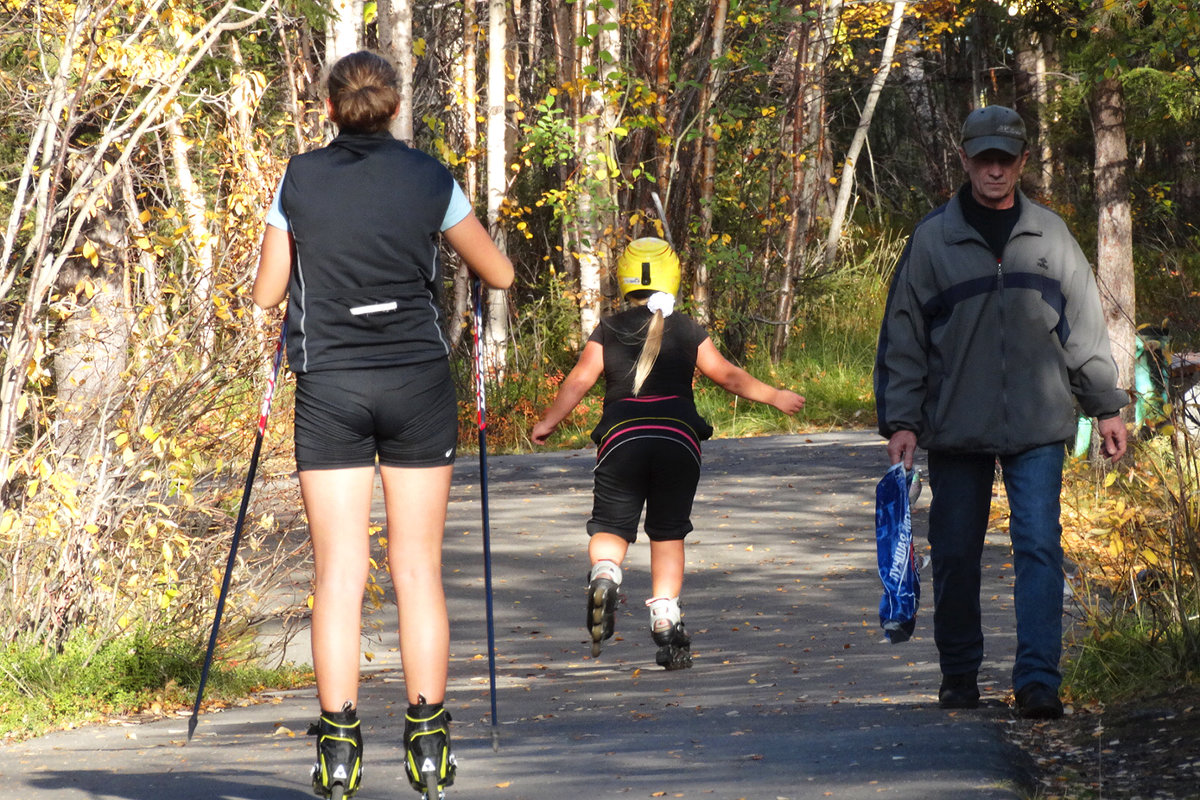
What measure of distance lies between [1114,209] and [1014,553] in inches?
406

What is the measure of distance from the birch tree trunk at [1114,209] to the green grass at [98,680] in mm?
9830

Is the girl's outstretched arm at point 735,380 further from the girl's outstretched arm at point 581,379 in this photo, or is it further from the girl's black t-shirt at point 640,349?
the girl's outstretched arm at point 581,379

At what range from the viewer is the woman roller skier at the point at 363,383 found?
426 centimetres

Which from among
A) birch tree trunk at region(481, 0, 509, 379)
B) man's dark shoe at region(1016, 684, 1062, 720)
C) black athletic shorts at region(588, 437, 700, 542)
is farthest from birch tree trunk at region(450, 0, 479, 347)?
man's dark shoe at region(1016, 684, 1062, 720)

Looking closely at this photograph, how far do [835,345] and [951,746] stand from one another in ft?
55.8

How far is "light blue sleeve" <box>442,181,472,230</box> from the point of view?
173 inches

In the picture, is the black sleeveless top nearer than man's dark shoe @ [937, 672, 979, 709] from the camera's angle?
Yes

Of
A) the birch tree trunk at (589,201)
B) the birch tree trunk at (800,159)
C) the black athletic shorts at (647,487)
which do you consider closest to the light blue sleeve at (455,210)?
the black athletic shorts at (647,487)

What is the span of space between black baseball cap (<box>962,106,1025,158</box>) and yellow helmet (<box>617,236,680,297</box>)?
180 centimetres

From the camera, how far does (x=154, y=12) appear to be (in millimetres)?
6742

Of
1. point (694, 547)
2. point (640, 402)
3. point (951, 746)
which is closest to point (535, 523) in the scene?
point (694, 547)

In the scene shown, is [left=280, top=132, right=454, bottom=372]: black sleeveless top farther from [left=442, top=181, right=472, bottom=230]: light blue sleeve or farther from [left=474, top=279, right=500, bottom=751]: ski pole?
[left=474, top=279, right=500, bottom=751]: ski pole

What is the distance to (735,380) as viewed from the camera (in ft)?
22.8

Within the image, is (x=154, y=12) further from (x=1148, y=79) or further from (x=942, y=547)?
(x=1148, y=79)
